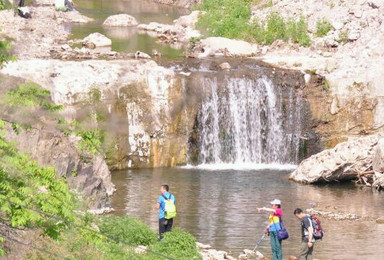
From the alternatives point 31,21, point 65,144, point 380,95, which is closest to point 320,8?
point 380,95

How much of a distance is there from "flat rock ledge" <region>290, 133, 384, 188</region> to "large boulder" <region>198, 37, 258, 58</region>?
13.0 m

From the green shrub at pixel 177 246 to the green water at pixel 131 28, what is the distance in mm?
24787

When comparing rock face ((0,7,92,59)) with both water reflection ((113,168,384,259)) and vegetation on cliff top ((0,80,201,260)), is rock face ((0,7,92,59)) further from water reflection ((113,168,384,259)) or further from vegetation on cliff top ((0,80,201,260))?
vegetation on cliff top ((0,80,201,260))

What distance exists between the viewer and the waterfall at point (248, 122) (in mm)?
42625

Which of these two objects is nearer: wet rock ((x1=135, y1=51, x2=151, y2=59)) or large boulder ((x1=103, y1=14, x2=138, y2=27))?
wet rock ((x1=135, y1=51, x2=151, y2=59))

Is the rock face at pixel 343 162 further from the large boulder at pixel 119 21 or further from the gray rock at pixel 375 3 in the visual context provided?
the large boulder at pixel 119 21

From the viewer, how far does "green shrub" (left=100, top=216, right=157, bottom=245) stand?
25641 mm

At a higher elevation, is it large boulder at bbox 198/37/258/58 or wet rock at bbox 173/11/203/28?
wet rock at bbox 173/11/203/28

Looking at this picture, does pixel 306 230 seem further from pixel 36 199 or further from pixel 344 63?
pixel 344 63

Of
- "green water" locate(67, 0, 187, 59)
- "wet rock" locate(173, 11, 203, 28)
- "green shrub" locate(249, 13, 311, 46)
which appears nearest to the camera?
"green shrub" locate(249, 13, 311, 46)

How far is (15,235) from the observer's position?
21.0 metres

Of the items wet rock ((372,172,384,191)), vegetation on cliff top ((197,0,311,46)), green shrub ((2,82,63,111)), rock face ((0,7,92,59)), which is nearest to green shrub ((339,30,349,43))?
vegetation on cliff top ((197,0,311,46))

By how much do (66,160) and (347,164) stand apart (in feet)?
38.7

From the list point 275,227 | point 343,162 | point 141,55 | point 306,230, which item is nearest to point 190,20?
point 141,55
